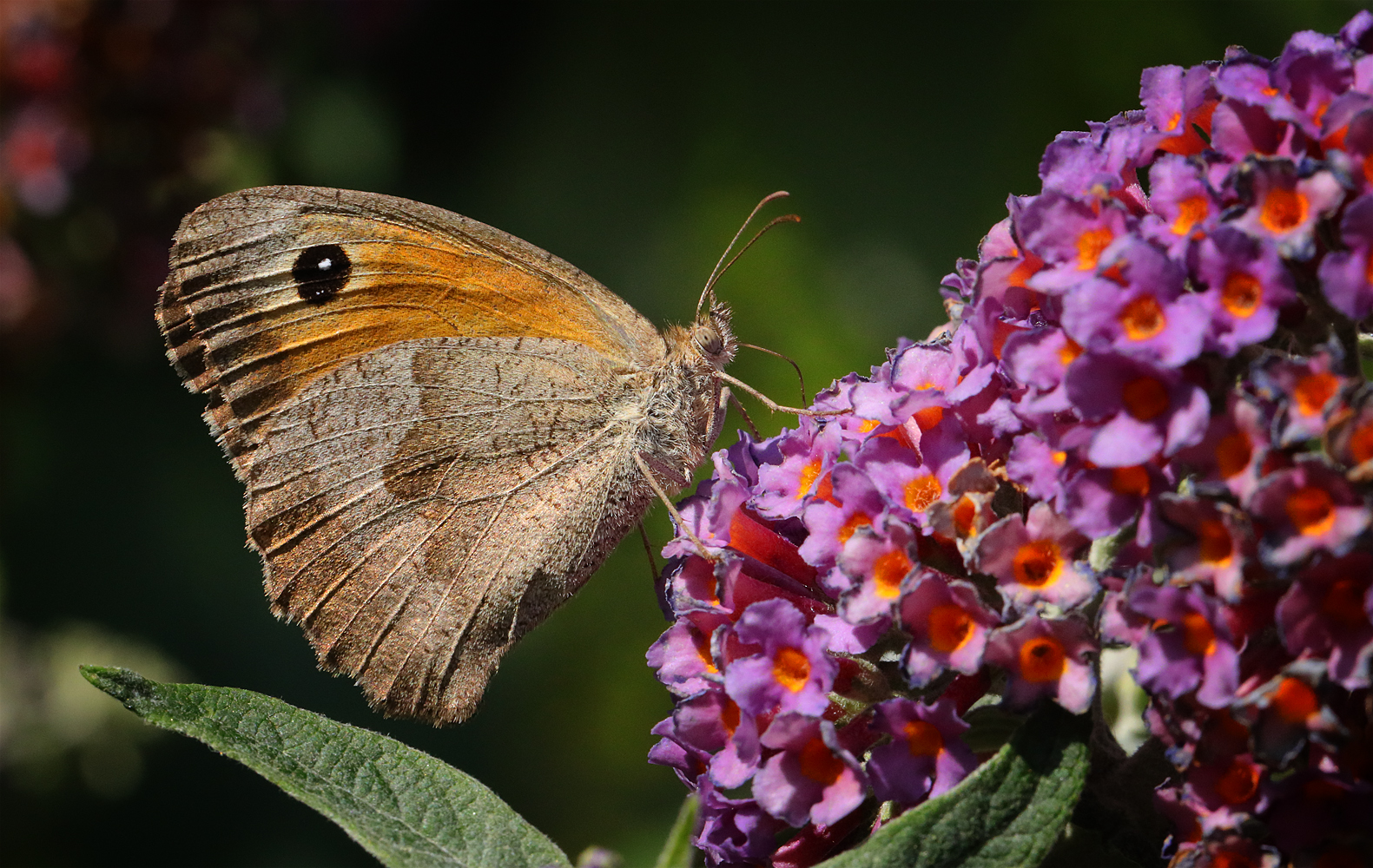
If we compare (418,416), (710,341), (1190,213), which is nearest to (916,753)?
(1190,213)

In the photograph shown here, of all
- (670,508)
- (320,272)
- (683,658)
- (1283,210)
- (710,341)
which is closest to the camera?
(1283,210)

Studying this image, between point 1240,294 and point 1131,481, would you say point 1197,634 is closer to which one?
point 1131,481

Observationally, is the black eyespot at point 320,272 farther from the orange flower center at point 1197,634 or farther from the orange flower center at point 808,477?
the orange flower center at point 1197,634

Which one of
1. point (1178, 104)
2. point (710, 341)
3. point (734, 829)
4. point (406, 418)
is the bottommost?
point (734, 829)

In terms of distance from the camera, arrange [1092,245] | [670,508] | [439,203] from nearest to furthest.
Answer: [1092,245] < [670,508] < [439,203]

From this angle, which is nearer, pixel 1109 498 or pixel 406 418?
pixel 1109 498

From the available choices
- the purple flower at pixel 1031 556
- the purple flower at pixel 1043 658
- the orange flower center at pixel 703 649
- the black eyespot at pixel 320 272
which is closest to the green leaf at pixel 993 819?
the purple flower at pixel 1043 658

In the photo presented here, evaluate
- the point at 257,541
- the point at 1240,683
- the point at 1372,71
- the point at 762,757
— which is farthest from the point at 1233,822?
the point at 257,541

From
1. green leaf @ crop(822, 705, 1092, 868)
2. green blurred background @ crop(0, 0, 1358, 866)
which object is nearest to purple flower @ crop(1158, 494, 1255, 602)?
green leaf @ crop(822, 705, 1092, 868)
